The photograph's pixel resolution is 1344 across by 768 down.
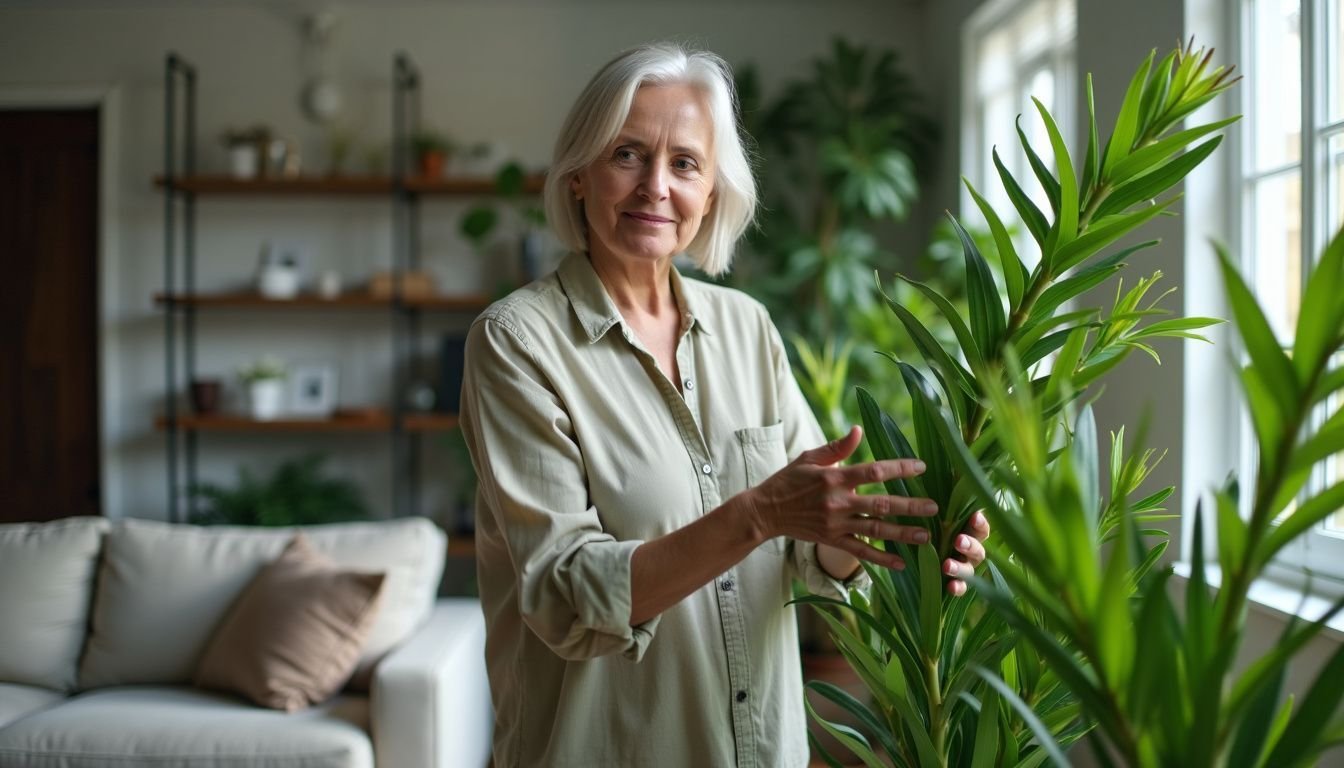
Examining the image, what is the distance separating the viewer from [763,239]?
430 cm

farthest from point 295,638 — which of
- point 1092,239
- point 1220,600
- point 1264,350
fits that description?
point 1264,350

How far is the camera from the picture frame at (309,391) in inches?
184

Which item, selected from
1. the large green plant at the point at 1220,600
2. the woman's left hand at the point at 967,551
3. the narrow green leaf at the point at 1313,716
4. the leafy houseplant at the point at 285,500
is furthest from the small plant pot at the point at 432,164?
the narrow green leaf at the point at 1313,716

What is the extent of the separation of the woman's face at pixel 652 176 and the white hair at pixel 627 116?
0.05 feet

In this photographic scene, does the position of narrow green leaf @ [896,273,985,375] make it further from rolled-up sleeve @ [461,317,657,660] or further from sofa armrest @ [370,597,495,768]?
sofa armrest @ [370,597,495,768]

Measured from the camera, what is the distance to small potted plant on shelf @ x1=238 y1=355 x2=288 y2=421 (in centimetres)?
446

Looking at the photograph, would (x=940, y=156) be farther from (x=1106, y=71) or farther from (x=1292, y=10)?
(x=1292, y=10)

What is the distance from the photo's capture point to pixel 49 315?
4.77 metres

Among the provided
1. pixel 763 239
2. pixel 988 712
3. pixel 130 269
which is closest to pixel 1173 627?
pixel 988 712

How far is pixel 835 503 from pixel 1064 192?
16.8 inches

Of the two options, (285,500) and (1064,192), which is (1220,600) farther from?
(285,500)

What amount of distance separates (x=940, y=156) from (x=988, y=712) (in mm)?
3575

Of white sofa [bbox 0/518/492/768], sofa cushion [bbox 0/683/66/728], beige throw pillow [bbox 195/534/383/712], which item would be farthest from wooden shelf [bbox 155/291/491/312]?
sofa cushion [bbox 0/683/66/728]

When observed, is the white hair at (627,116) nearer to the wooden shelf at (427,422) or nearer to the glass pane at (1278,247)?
the glass pane at (1278,247)
